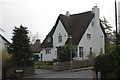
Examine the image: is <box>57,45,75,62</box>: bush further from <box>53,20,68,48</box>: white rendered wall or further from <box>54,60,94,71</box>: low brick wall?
<box>53,20,68,48</box>: white rendered wall

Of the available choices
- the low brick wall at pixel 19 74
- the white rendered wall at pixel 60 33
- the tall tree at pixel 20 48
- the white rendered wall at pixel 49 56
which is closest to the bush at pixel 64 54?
the tall tree at pixel 20 48

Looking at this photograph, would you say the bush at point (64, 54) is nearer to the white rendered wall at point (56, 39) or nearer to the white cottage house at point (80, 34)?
the white cottage house at point (80, 34)

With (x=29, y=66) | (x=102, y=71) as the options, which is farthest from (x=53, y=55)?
(x=102, y=71)

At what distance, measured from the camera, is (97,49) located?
47.2 meters

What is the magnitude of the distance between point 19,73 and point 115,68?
15167mm

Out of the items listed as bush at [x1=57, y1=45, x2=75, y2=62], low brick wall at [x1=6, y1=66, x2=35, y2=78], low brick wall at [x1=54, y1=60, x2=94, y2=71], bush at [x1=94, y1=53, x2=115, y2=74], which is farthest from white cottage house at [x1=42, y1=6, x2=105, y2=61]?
bush at [x1=94, y1=53, x2=115, y2=74]

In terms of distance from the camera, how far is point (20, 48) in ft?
102

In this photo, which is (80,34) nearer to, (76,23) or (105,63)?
(76,23)

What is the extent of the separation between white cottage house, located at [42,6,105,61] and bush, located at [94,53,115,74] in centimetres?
2233

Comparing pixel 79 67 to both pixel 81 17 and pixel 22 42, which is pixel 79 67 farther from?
pixel 81 17

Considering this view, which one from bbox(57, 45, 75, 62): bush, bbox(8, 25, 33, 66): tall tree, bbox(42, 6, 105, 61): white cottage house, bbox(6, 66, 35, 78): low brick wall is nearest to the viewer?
bbox(6, 66, 35, 78): low brick wall

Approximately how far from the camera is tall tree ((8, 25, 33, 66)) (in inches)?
1220

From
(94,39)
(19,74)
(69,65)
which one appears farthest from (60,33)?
(19,74)

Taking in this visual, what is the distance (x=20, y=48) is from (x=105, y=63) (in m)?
14.3
